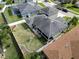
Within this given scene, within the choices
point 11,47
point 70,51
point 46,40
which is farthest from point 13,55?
point 70,51

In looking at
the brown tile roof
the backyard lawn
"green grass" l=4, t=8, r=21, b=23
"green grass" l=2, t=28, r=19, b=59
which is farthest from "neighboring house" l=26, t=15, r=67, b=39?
"green grass" l=4, t=8, r=21, b=23

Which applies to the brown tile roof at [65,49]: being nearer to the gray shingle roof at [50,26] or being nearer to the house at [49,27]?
the house at [49,27]

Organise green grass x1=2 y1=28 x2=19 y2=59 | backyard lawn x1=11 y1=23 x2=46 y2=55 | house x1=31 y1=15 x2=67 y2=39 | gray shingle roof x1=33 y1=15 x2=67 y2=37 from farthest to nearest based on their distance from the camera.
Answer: gray shingle roof x1=33 y1=15 x2=67 y2=37
house x1=31 y1=15 x2=67 y2=39
backyard lawn x1=11 y1=23 x2=46 y2=55
green grass x1=2 y1=28 x2=19 y2=59

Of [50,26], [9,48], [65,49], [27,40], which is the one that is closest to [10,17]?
[27,40]

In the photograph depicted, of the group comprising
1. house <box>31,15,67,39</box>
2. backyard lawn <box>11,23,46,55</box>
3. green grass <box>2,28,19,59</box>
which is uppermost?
house <box>31,15,67,39</box>

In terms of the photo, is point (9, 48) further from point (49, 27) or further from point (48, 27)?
point (49, 27)

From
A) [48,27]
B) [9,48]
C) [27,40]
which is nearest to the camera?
[9,48]

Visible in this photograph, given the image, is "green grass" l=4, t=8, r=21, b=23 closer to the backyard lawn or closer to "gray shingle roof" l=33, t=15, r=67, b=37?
the backyard lawn
